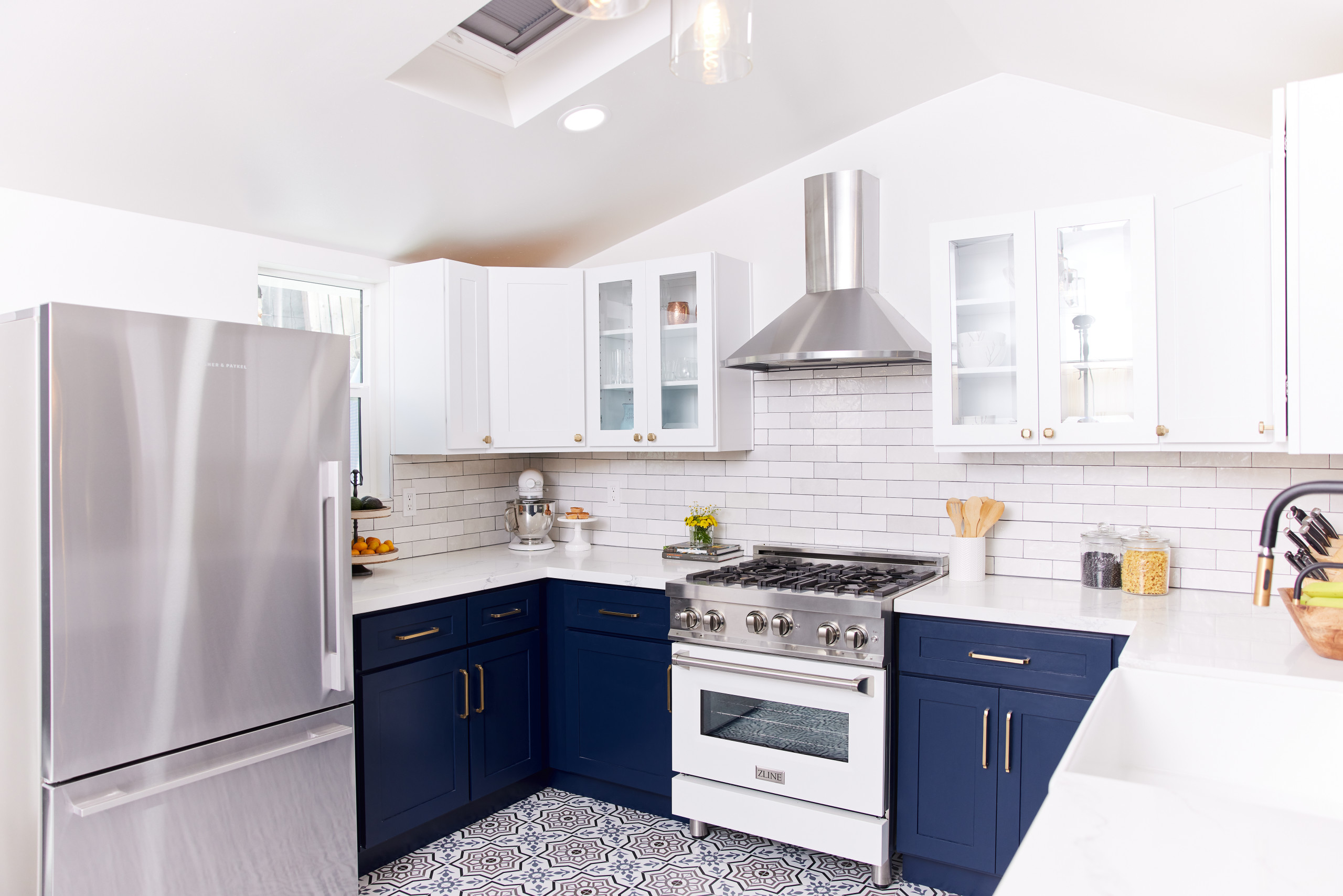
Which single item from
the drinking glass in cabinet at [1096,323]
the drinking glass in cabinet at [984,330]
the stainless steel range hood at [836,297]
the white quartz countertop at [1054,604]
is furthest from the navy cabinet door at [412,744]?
the drinking glass in cabinet at [1096,323]

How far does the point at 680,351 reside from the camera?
3.66 m

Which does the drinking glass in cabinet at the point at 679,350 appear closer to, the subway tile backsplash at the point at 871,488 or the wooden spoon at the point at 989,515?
the subway tile backsplash at the point at 871,488

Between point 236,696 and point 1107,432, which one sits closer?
point 236,696

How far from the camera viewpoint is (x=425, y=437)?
145 inches

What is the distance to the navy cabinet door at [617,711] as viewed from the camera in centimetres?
331

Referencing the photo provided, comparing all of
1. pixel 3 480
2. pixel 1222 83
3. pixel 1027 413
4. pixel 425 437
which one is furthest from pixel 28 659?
pixel 1222 83

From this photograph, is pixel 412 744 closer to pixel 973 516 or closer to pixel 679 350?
pixel 679 350

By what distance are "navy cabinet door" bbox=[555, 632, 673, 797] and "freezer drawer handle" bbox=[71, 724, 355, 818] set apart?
100 cm

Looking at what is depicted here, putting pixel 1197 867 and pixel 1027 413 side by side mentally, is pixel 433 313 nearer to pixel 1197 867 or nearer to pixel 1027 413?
pixel 1027 413

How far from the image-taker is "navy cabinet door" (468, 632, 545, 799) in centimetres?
330

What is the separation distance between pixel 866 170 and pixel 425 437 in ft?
6.80

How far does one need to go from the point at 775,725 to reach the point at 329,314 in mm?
2433

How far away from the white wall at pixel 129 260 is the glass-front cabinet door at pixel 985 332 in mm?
2396

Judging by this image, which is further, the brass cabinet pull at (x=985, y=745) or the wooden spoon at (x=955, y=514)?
the wooden spoon at (x=955, y=514)
